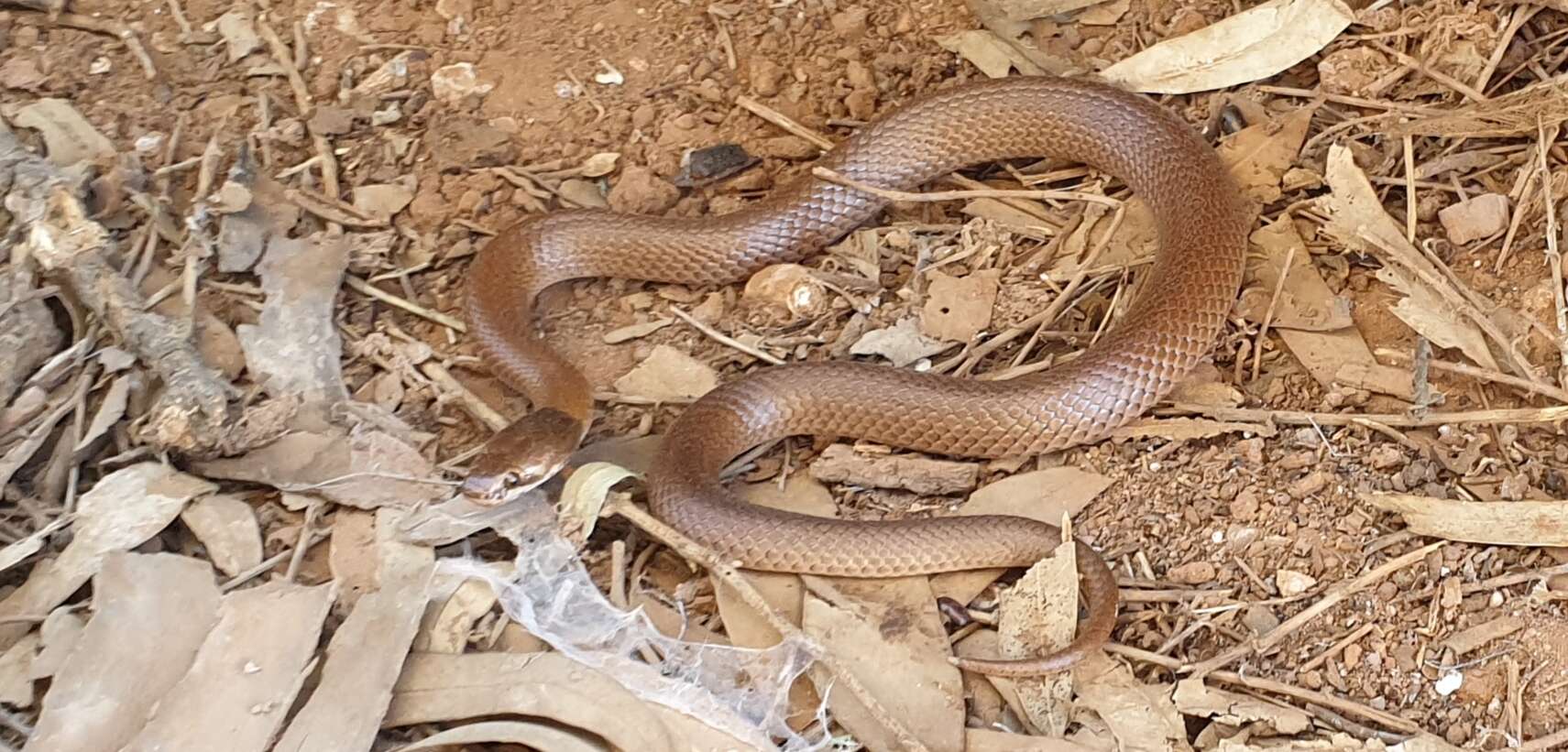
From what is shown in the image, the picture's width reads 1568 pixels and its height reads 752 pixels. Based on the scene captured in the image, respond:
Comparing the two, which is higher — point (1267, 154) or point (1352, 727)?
point (1267, 154)

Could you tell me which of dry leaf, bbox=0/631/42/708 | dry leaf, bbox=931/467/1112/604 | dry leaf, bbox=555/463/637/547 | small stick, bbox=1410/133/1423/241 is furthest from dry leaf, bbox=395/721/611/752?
small stick, bbox=1410/133/1423/241

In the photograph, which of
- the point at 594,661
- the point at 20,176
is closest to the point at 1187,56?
the point at 594,661

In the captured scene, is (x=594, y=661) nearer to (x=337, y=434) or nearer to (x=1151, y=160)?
(x=337, y=434)

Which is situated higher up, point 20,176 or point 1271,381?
point 20,176

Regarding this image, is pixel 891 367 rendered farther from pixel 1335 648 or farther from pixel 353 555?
pixel 353 555

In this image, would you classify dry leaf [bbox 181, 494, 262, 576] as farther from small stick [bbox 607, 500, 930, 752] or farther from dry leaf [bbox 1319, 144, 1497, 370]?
dry leaf [bbox 1319, 144, 1497, 370]

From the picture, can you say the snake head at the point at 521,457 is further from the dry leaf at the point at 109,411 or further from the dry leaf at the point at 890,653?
the dry leaf at the point at 109,411

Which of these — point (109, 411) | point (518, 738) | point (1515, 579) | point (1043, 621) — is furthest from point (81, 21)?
point (1515, 579)
